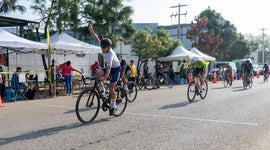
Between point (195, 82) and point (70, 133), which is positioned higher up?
point (195, 82)

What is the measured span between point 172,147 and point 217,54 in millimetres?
42874

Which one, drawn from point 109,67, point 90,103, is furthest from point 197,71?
point 90,103

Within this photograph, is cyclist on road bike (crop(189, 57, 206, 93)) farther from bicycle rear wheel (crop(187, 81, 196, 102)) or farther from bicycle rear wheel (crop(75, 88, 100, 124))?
bicycle rear wheel (crop(75, 88, 100, 124))

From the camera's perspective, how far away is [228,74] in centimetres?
1750

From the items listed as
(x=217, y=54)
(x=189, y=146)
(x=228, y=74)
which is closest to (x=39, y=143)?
(x=189, y=146)

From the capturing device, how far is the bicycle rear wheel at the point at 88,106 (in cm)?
579

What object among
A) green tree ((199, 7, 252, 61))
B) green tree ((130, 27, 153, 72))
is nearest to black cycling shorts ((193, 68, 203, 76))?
green tree ((130, 27, 153, 72))

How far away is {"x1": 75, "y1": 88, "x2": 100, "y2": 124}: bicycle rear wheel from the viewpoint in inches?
228

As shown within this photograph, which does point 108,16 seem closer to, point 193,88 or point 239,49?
point 193,88

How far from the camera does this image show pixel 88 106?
19.6 ft

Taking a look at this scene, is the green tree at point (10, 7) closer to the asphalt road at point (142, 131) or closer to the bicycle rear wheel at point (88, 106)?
the asphalt road at point (142, 131)

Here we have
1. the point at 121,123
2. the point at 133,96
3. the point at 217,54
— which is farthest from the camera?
the point at 217,54

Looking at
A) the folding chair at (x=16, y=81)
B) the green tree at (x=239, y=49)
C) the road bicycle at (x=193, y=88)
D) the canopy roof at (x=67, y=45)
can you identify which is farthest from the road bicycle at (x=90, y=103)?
the green tree at (x=239, y=49)

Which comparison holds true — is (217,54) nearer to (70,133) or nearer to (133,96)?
(133,96)
